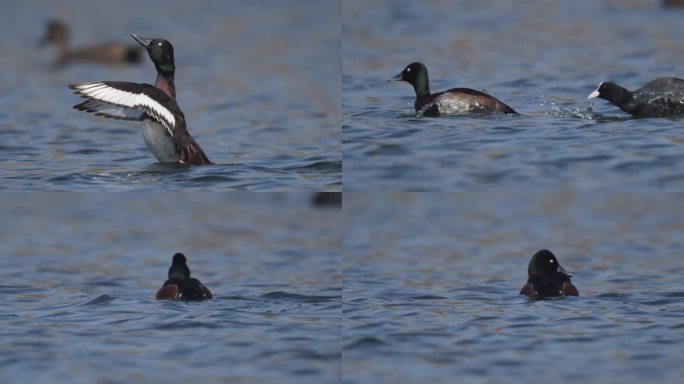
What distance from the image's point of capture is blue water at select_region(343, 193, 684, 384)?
8312 millimetres

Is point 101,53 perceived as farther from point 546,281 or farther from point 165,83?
point 546,281

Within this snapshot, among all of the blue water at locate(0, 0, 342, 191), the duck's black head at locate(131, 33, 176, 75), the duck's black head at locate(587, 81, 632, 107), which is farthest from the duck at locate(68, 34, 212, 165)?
the duck's black head at locate(587, 81, 632, 107)

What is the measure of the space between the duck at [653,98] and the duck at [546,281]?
5.14 ft

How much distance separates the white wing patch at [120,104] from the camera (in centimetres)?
983

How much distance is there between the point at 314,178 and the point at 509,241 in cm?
423

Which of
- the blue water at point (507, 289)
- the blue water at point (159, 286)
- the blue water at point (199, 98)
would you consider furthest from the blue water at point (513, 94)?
the blue water at point (159, 286)

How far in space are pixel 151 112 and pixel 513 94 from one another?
12.9ft

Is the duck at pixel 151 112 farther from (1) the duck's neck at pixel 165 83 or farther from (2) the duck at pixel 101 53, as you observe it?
(2) the duck at pixel 101 53

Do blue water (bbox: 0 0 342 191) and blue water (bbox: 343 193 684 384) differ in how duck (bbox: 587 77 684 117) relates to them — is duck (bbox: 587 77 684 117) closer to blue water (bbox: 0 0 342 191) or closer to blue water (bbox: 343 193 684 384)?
blue water (bbox: 343 193 684 384)

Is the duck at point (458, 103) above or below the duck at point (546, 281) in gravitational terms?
above

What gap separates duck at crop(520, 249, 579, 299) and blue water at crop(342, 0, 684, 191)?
84 cm

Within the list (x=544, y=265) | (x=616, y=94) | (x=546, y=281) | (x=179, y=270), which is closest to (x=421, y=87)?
(x=616, y=94)

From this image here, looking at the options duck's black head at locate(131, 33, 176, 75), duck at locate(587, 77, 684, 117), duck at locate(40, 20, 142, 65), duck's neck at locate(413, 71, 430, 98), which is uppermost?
duck at locate(40, 20, 142, 65)

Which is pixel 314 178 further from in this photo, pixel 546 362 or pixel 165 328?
pixel 546 362
